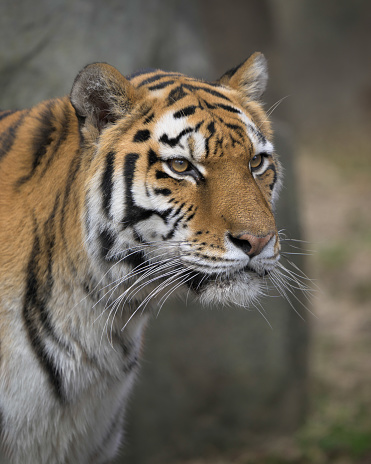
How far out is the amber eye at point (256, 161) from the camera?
2544mm

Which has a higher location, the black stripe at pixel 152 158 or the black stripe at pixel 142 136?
the black stripe at pixel 142 136

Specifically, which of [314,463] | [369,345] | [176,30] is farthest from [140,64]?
[369,345]

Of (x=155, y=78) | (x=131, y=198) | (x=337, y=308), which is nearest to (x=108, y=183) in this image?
(x=131, y=198)

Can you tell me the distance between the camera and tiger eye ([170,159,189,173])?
2375mm

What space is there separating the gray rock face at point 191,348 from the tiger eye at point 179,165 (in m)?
2.32

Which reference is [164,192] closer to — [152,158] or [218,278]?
[152,158]

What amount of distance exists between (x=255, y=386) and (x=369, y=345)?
6.61 feet

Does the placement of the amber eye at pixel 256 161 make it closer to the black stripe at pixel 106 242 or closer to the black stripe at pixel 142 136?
the black stripe at pixel 142 136

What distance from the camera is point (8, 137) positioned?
9.13 ft

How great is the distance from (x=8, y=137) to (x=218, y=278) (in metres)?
1.19

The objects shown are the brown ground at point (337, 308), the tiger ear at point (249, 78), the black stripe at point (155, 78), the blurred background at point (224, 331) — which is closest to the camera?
the black stripe at point (155, 78)

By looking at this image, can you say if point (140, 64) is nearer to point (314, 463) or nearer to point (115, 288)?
point (115, 288)

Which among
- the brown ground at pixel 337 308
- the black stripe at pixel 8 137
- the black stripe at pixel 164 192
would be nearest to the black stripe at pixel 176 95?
the black stripe at pixel 164 192

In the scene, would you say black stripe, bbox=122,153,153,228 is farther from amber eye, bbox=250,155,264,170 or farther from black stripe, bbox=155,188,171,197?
amber eye, bbox=250,155,264,170
